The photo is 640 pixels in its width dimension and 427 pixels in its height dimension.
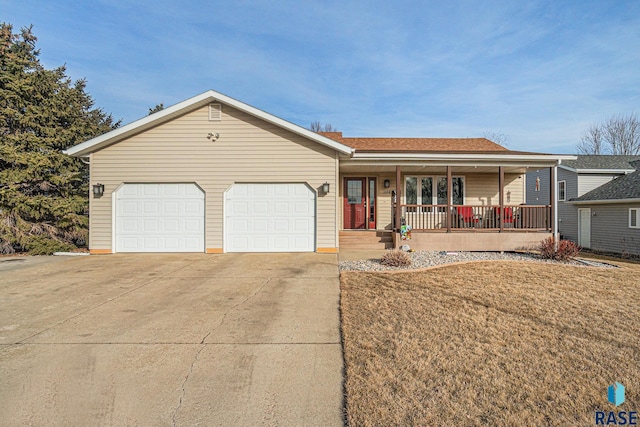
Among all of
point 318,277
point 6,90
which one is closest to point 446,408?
point 318,277

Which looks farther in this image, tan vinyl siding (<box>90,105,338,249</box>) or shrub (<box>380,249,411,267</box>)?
tan vinyl siding (<box>90,105,338,249</box>)

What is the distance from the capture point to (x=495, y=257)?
9.73m

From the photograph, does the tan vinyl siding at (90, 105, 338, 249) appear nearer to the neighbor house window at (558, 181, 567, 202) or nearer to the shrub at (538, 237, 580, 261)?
the shrub at (538, 237, 580, 261)

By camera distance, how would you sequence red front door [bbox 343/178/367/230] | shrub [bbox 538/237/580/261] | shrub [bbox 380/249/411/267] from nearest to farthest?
shrub [bbox 380/249/411/267], shrub [bbox 538/237/580/261], red front door [bbox 343/178/367/230]

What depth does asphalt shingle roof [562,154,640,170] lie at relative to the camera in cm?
1833

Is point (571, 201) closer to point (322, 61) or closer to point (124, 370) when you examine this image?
point (322, 61)

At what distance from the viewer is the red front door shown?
12.7m

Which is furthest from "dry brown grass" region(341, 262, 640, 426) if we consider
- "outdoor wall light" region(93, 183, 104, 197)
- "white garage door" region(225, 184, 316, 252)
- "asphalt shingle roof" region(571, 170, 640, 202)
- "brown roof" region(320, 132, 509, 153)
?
"asphalt shingle roof" region(571, 170, 640, 202)

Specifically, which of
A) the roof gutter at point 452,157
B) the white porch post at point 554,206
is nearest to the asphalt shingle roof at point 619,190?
the white porch post at point 554,206

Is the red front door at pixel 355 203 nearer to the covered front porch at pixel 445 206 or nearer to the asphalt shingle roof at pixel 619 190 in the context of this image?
the covered front porch at pixel 445 206

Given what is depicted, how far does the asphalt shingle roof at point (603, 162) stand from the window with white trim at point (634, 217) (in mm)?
4363

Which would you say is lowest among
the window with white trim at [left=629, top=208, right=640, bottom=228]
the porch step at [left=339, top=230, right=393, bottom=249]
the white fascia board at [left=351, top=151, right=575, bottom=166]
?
the porch step at [left=339, top=230, right=393, bottom=249]

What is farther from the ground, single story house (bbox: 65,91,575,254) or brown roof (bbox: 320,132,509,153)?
brown roof (bbox: 320,132,509,153)

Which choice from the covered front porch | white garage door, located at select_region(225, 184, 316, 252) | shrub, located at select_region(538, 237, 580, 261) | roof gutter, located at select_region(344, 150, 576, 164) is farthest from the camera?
the covered front porch
